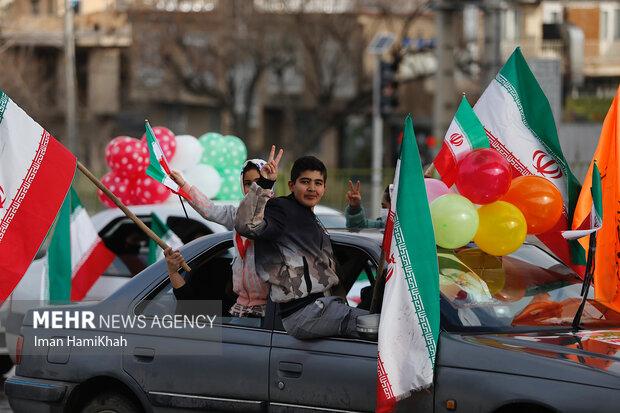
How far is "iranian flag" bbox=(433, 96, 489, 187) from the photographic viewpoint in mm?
7098

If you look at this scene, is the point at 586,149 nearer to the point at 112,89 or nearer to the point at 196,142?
the point at 196,142

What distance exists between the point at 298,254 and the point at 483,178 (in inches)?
40.1

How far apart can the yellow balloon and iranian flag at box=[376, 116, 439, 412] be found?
2.01ft

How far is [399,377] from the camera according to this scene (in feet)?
19.1

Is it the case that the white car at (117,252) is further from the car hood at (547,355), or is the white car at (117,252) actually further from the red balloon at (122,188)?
the car hood at (547,355)

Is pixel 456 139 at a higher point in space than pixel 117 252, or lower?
higher

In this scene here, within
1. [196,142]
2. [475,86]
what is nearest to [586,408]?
[196,142]

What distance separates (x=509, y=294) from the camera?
639cm

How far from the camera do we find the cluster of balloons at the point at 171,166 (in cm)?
1191

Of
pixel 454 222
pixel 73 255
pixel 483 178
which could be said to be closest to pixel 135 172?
pixel 73 255

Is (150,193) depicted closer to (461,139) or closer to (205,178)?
(205,178)

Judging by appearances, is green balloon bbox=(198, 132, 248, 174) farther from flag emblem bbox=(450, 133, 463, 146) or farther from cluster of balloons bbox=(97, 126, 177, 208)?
flag emblem bbox=(450, 133, 463, 146)

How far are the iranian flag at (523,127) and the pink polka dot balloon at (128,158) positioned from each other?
17.0 feet

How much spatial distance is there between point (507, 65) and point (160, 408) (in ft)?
9.18
